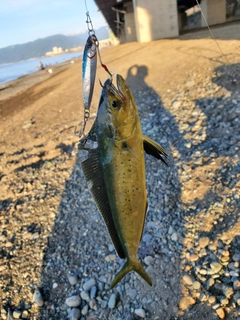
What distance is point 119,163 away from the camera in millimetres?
2385

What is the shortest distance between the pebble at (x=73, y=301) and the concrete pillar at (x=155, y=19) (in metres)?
19.8

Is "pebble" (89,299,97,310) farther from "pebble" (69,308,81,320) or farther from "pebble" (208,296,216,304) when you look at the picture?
"pebble" (208,296,216,304)

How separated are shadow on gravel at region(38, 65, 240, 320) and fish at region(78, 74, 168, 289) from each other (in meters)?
1.91

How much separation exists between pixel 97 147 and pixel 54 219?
450 centimetres

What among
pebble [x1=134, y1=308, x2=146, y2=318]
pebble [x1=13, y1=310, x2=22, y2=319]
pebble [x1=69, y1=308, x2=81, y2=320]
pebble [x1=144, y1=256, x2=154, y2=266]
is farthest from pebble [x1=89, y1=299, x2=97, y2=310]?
pebble [x1=13, y1=310, x2=22, y2=319]

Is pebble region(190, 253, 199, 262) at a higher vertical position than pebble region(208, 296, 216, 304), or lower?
higher

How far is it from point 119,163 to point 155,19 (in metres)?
20.5

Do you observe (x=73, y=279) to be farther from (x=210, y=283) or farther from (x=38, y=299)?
(x=210, y=283)

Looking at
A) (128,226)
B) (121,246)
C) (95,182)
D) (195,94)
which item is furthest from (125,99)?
(195,94)

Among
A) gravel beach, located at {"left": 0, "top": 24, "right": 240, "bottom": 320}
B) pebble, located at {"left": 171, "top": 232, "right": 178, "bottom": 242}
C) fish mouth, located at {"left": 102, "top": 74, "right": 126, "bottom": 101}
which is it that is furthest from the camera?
pebble, located at {"left": 171, "top": 232, "right": 178, "bottom": 242}

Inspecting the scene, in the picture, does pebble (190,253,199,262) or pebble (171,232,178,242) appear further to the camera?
pebble (171,232,178,242)

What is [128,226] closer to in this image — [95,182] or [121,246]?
[121,246]

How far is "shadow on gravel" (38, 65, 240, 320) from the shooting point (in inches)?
168

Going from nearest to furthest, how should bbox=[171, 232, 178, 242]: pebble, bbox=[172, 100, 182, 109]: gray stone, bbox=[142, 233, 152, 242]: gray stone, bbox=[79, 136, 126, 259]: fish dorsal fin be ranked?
bbox=[79, 136, 126, 259]: fish dorsal fin < bbox=[171, 232, 178, 242]: pebble < bbox=[142, 233, 152, 242]: gray stone < bbox=[172, 100, 182, 109]: gray stone
